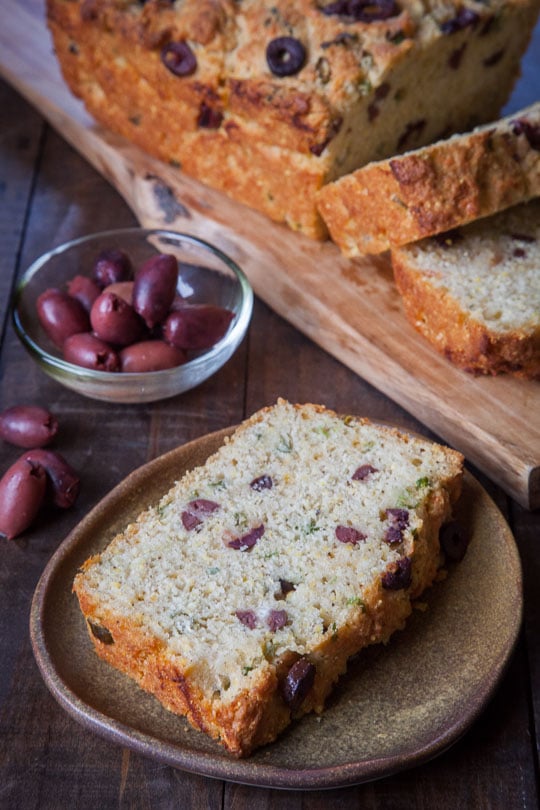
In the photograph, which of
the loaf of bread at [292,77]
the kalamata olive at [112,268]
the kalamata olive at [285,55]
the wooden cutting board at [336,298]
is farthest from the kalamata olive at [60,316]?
the kalamata olive at [285,55]

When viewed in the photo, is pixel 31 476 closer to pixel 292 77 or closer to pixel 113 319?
pixel 113 319

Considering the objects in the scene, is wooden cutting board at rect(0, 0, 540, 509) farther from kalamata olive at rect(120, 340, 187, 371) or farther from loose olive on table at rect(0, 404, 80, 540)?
loose olive on table at rect(0, 404, 80, 540)

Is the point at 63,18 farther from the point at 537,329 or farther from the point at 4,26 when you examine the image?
the point at 537,329

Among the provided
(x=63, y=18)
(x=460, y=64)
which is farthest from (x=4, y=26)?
(x=460, y=64)

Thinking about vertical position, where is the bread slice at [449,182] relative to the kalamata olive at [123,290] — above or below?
above

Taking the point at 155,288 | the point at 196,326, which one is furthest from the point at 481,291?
the point at 155,288

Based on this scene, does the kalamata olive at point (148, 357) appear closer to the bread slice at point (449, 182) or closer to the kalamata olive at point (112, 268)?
the kalamata olive at point (112, 268)
